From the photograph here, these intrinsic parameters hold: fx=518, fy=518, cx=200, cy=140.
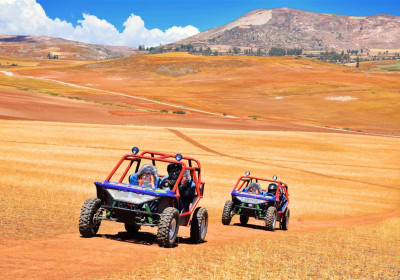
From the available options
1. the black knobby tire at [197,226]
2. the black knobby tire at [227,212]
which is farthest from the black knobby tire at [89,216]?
the black knobby tire at [227,212]

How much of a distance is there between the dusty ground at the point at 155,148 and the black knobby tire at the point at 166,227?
0.84 ft

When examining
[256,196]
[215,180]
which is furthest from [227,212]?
[215,180]

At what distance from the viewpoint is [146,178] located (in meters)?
14.4

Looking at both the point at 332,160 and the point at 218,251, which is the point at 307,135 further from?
the point at 218,251

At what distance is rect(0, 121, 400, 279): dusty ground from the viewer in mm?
11281

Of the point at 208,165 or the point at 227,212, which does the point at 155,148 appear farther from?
the point at 227,212

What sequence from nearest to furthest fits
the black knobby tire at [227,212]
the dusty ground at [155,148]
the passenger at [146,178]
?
the dusty ground at [155,148]
the passenger at [146,178]
the black knobby tire at [227,212]

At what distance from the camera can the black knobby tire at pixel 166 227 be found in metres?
12.4

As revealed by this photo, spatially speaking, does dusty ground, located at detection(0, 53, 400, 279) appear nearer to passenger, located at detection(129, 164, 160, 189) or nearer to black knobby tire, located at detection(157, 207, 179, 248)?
black knobby tire, located at detection(157, 207, 179, 248)

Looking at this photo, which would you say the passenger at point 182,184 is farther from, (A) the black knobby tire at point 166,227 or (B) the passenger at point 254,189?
(B) the passenger at point 254,189

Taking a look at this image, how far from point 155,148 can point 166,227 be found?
127 ft

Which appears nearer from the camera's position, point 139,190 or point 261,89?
point 139,190

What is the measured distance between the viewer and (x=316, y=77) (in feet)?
560

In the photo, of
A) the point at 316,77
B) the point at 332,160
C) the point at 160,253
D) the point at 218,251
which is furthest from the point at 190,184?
the point at 316,77
